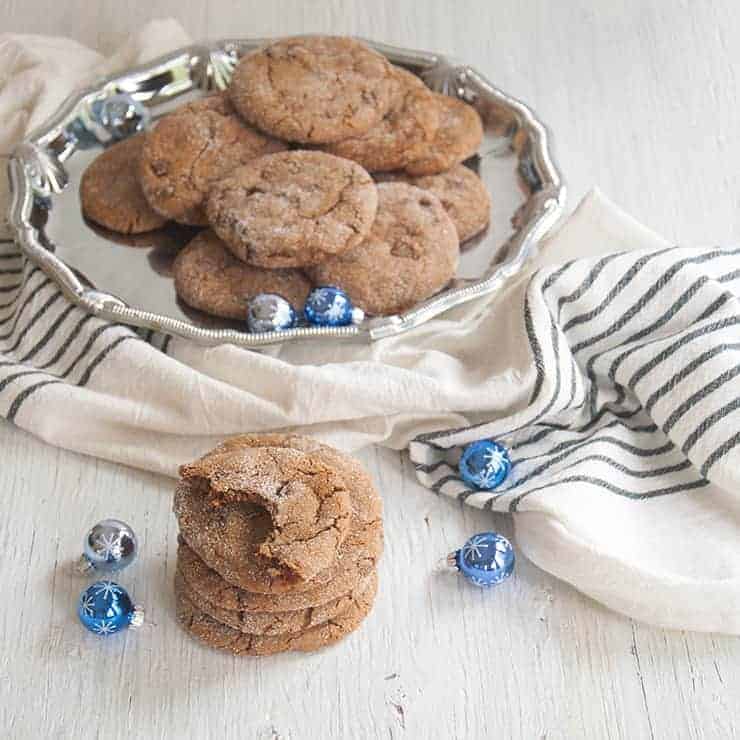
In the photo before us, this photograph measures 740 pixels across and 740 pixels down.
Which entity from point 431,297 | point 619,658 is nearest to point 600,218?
point 431,297

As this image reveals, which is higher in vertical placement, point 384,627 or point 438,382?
point 438,382

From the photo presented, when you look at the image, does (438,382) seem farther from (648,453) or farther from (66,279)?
(66,279)

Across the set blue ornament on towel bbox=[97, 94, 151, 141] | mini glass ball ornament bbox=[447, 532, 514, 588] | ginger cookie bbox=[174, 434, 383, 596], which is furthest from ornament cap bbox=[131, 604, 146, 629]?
blue ornament on towel bbox=[97, 94, 151, 141]

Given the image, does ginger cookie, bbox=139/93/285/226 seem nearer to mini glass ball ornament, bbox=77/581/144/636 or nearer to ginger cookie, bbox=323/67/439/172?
ginger cookie, bbox=323/67/439/172

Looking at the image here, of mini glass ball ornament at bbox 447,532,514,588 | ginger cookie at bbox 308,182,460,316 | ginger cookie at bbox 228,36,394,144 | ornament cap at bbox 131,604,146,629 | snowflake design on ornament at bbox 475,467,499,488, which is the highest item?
ginger cookie at bbox 228,36,394,144

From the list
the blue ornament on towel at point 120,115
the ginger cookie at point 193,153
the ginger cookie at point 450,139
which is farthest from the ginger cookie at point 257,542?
the blue ornament on towel at point 120,115
